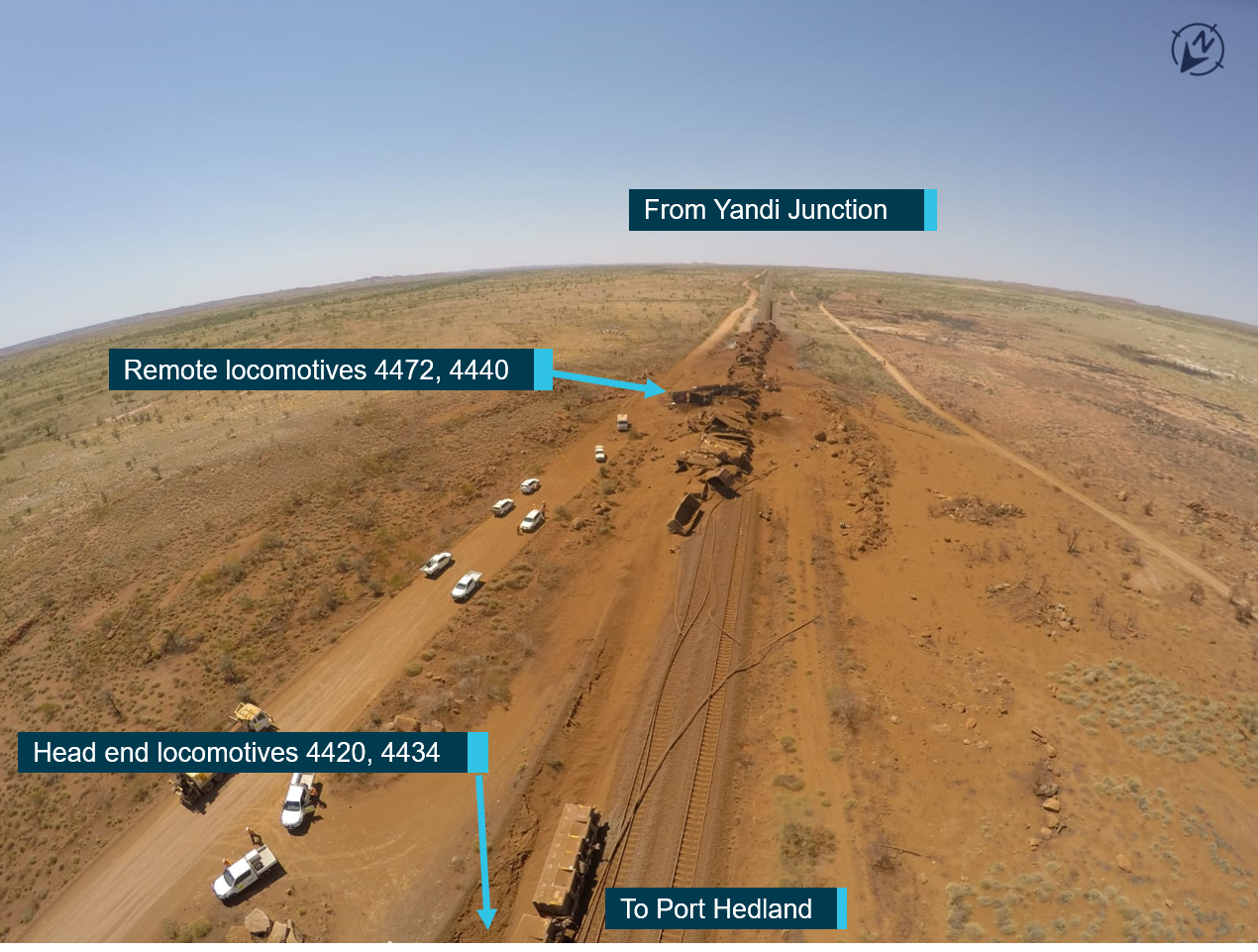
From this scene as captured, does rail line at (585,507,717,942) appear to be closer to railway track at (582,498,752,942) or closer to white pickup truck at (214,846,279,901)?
railway track at (582,498,752,942)

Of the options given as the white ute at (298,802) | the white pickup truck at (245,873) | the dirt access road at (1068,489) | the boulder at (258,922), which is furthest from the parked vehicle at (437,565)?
the dirt access road at (1068,489)

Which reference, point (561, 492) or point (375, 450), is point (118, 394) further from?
point (561, 492)

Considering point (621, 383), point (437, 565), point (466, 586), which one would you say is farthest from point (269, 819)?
point (621, 383)

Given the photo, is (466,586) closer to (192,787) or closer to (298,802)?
(298,802)

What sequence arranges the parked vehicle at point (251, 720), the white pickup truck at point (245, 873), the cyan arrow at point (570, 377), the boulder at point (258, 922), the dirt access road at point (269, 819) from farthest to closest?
the cyan arrow at point (570, 377), the parked vehicle at point (251, 720), the dirt access road at point (269, 819), the white pickup truck at point (245, 873), the boulder at point (258, 922)

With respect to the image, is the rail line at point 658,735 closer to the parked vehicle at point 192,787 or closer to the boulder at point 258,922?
the boulder at point 258,922

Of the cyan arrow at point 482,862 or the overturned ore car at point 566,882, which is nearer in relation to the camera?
the overturned ore car at point 566,882
